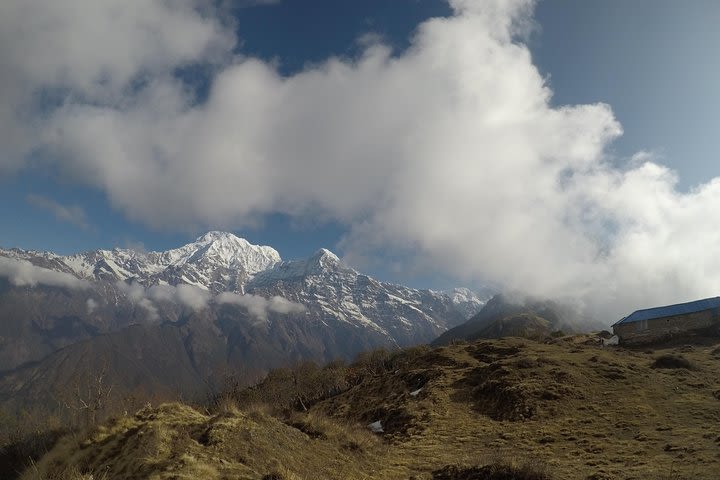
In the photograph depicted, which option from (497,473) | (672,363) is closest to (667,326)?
(672,363)

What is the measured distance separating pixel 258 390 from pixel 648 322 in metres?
83.6

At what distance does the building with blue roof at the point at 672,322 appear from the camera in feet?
262

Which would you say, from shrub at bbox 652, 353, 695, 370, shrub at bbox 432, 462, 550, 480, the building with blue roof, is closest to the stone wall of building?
the building with blue roof

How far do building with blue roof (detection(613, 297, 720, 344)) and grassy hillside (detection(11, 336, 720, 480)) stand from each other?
82.1 feet

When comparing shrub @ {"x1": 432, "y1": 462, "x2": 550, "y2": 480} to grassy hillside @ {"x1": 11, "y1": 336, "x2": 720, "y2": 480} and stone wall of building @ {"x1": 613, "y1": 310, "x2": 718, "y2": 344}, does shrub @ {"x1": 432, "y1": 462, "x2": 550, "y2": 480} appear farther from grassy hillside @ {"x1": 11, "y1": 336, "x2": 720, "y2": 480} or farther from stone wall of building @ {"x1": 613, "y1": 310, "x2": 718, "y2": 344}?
stone wall of building @ {"x1": 613, "y1": 310, "x2": 718, "y2": 344}

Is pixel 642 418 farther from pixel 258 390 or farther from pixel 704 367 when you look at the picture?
pixel 258 390

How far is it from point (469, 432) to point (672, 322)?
71.0m

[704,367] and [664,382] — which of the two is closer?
[664,382]

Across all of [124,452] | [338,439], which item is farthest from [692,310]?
[124,452]

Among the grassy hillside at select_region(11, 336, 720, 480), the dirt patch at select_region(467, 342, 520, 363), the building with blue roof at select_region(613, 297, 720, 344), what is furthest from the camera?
the building with blue roof at select_region(613, 297, 720, 344)

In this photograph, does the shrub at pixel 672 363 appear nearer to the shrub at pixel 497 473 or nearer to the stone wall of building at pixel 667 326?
the stone wall of building at pixel 667 326

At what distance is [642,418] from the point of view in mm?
31281

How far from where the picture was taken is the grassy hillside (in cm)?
1911

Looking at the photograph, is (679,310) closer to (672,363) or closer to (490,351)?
(672,363)
